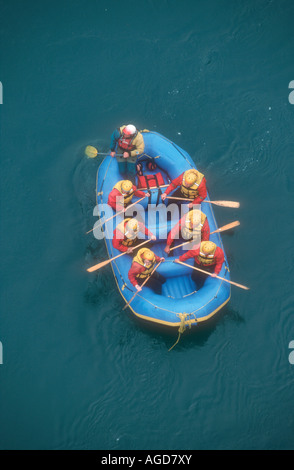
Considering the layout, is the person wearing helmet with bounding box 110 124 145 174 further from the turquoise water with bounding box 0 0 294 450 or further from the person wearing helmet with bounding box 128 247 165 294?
the person wearing helmet with bounding box 128 247 165 294

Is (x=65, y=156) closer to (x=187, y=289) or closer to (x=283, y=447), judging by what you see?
(x=187, y=289)

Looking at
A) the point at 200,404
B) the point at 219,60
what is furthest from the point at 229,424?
the point at 219,60

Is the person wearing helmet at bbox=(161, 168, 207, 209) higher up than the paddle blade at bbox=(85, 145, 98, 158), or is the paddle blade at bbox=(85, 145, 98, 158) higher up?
the paddle blade at bbox=(85, 145, 98, 158)

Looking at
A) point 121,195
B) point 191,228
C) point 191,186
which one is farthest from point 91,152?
point 191,228

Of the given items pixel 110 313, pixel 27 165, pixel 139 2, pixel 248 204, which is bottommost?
pixel 110 313

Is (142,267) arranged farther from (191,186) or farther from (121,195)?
(191,186)

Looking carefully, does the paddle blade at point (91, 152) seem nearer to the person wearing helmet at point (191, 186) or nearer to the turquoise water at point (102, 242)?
the turquoise water at point (102, 242)

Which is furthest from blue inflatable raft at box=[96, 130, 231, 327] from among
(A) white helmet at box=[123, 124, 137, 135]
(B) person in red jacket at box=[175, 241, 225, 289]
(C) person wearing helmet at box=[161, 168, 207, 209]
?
(A) white helmet at box=[123, 124, 137, 135]
